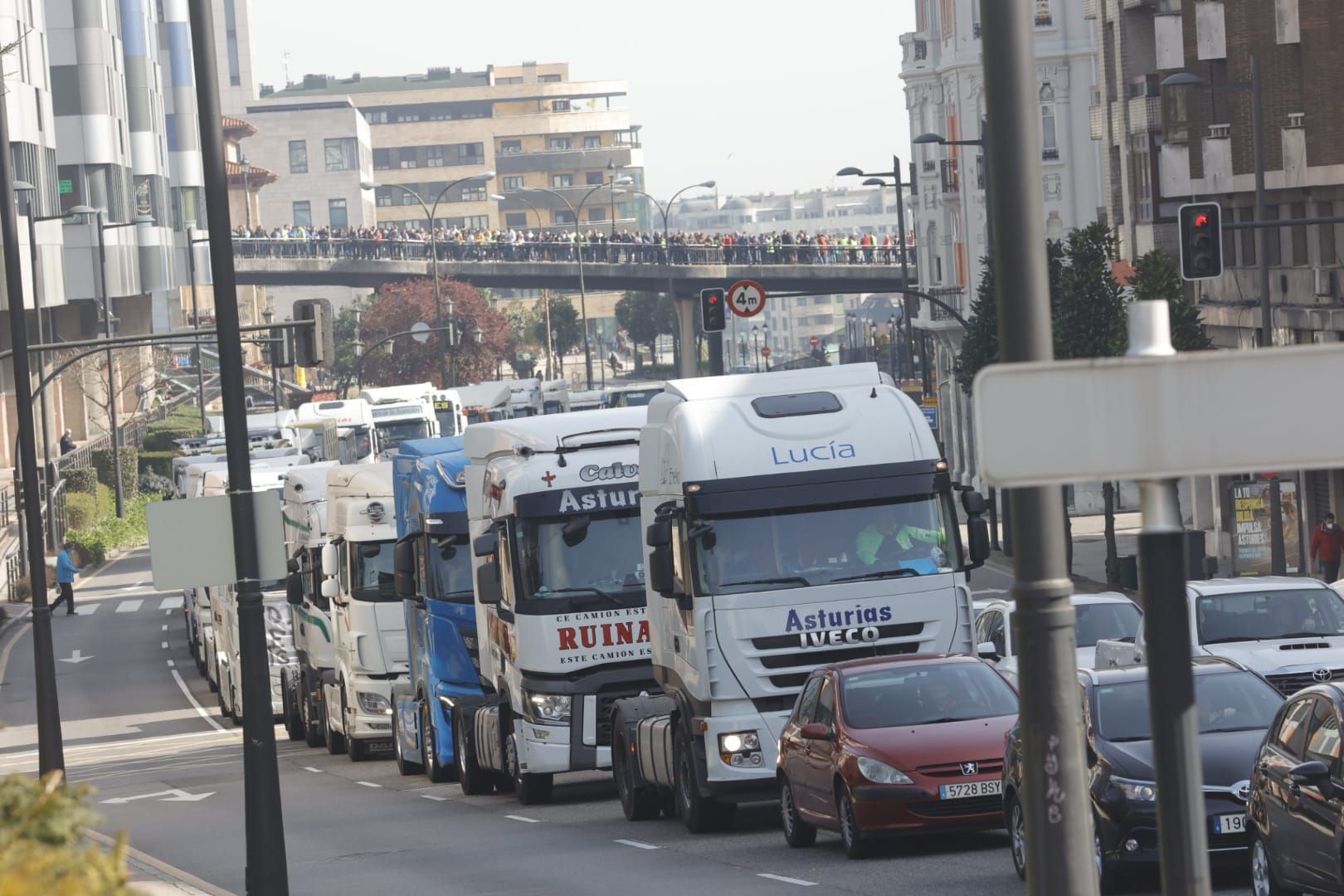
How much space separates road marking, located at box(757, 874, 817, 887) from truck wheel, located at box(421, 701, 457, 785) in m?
11.3

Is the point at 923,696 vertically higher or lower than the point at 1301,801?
lower

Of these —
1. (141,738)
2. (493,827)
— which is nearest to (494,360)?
(141,738)

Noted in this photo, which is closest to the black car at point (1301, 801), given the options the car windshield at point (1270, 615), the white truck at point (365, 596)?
the car windshield at point (1270, 615)

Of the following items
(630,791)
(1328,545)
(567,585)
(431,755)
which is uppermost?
(567,585)

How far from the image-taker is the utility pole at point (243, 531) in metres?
14.6

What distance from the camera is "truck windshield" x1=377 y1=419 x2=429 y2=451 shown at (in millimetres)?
59125

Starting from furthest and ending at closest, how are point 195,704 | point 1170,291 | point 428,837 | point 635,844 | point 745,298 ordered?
point 745,298, point 195,704, point 1170,291, point 428,837, point 635,844

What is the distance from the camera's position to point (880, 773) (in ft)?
53.5

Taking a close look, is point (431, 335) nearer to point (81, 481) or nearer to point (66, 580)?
point (81, 481)

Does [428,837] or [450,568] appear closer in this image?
[428,837]

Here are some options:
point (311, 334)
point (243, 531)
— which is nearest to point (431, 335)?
point (311, 334)

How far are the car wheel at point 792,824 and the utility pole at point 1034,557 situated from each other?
37.3ft

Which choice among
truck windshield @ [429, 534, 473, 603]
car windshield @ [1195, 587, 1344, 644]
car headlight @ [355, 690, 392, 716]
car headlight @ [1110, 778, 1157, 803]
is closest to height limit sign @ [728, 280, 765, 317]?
car headlight @ [355, 690, 392, 716]

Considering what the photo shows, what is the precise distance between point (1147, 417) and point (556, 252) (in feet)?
389
